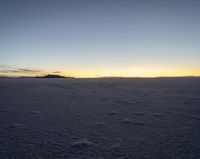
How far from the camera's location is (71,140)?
5.74 ft

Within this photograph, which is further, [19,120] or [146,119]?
[146,119]

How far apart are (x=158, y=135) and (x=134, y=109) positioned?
1.12 metres

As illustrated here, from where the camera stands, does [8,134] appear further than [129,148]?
Yes

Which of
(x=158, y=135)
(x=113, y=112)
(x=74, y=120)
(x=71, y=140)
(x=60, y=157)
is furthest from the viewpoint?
(x=113, y=112)

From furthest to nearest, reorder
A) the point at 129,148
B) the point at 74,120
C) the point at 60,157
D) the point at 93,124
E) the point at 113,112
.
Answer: the point at 113,112 < the point at 74,120 < the point at 93,124 < the point at 129,148 < the point at 60,157

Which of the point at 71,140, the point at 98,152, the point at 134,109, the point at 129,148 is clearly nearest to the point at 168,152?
the point at 129,148

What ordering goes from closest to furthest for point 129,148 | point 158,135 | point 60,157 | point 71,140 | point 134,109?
point 60,157
point 129,148
point 71,140
point 158,135
point 134,109

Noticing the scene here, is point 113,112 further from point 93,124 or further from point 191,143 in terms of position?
point 191,143

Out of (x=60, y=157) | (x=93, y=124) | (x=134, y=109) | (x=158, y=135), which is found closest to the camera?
(x=60, y=157)

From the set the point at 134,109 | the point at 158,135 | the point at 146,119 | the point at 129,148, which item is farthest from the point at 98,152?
the point at 134,109

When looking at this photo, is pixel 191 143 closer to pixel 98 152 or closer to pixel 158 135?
pixel 158 135

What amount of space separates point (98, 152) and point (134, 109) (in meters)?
1.60

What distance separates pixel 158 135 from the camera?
1.90 m

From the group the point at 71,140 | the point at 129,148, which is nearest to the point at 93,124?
the point at 71,140
